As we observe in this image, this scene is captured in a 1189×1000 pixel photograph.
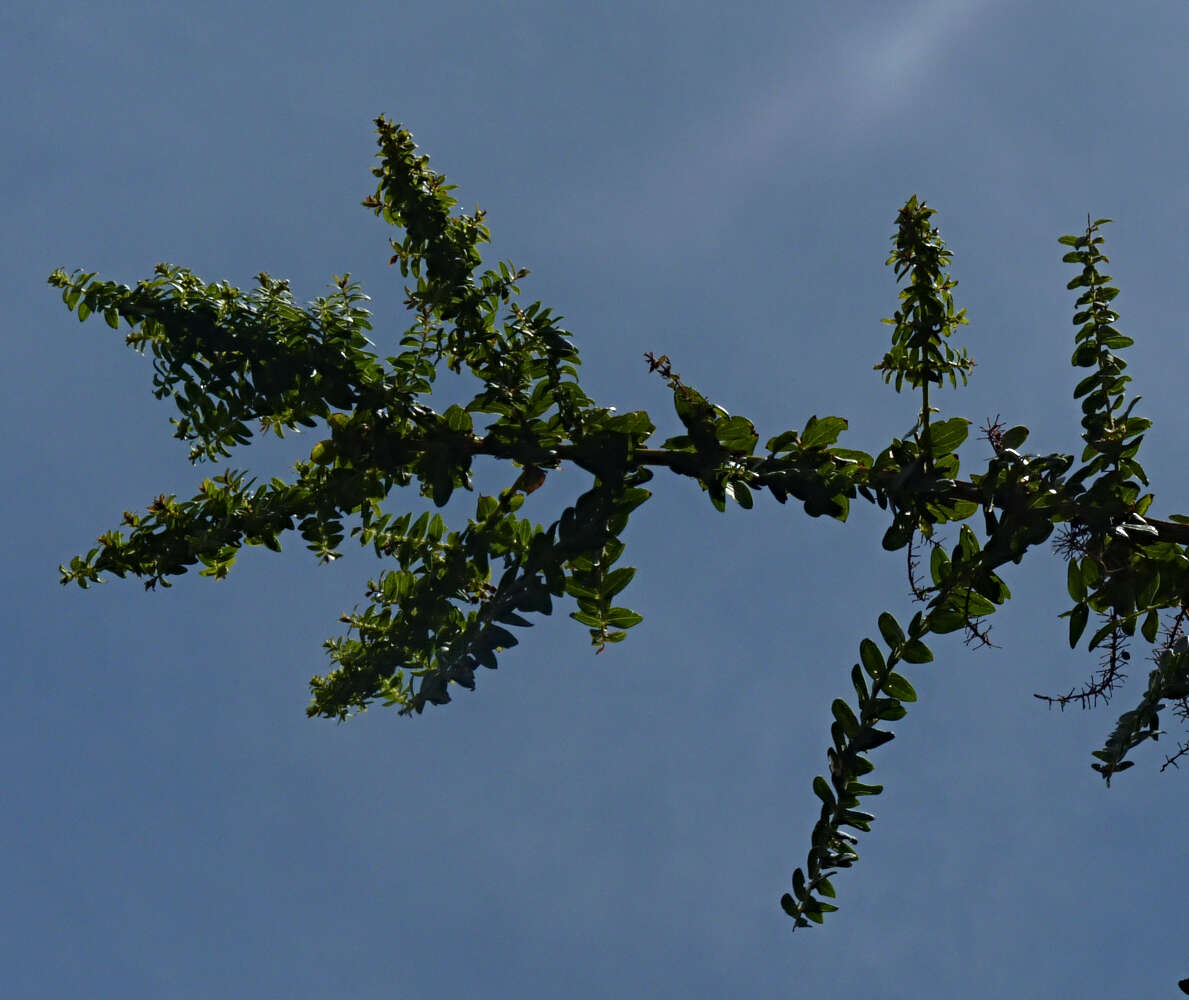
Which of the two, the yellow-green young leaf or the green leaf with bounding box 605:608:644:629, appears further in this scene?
the green leaf with bounding box 605:608:644:629

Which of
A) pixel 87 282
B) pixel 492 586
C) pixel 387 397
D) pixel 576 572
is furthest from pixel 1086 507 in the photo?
pixel 87 282

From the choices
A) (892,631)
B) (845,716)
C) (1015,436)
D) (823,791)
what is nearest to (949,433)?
(1015,436)

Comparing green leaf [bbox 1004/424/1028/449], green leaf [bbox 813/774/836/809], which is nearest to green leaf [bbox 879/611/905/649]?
green leaf [bbox 813/774/836/809]

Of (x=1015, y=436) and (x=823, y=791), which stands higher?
(x=1015, y=436)

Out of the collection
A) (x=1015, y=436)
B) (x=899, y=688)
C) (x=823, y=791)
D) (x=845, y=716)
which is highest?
(x=1015, y=436)

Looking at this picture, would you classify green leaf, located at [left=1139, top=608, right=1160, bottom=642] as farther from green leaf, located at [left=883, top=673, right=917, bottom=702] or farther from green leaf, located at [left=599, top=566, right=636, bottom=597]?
green leaf, located at [left=599, top=566, right=636, bottom=597]

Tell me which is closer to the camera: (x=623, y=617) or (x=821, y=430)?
(x=821, y=430)

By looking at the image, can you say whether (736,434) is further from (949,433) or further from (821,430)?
(949,433)

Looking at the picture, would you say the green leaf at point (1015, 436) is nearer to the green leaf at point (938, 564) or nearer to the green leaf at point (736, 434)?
the green leaf at point (938, 564)

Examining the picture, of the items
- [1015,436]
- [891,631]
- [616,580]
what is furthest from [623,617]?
[1015,436]

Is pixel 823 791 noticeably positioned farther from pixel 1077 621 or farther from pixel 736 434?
pixel 736 434

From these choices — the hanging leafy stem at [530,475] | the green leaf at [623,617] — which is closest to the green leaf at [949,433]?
the hanging leafy stem at [530,475]

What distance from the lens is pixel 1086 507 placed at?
324cm

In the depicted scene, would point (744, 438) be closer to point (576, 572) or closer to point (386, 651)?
point (576, 572)
